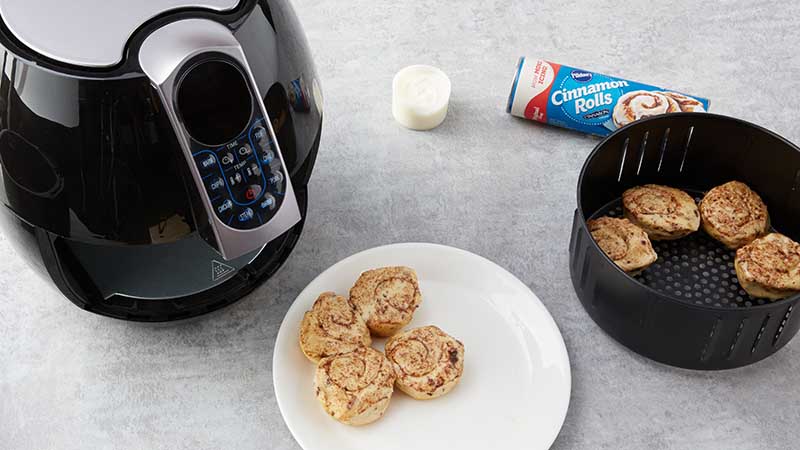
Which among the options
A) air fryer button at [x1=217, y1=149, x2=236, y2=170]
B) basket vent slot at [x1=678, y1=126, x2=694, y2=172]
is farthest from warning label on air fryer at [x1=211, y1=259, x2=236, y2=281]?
basket vent slot at [x1=678, y1=126, x2=694, y2=172]

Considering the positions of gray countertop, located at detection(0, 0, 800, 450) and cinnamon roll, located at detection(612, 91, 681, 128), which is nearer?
gray countertop, located at detection(0, 0, 800, 450)

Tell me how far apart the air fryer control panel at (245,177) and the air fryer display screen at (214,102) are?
0.4 inches

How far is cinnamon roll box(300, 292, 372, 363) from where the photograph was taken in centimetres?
99

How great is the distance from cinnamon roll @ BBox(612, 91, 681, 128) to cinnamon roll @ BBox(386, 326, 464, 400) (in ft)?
1.45

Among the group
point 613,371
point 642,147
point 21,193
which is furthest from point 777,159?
point 21,193

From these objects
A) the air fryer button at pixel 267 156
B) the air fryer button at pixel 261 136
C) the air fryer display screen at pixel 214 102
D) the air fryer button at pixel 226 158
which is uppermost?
the air fryer display screen at pixel 214 102

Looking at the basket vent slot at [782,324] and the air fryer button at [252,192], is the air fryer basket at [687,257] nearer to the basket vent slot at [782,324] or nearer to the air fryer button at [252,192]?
the basket vent slot at [782,324]

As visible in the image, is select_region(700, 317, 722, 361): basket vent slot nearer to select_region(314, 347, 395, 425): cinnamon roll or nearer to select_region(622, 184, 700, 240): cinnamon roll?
select_region(622, 184, 700, 240): cinnamon roll

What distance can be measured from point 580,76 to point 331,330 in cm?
53

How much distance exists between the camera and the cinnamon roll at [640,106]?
47.9 inches

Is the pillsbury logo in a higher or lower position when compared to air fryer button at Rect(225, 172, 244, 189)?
lower

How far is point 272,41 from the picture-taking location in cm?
85

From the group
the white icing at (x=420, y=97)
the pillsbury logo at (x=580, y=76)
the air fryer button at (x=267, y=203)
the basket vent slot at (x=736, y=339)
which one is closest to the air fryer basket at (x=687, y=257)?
the basket vent slot at (x=736, y=339)

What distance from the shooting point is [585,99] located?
1.23m
